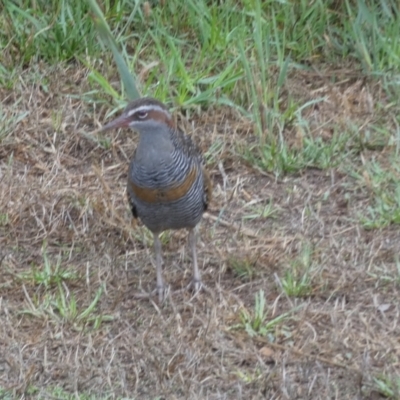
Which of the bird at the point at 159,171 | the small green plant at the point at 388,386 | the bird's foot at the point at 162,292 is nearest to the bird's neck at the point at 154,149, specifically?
the bird at the point at 159,171

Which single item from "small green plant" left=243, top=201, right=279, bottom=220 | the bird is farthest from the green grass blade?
"small green plant" left=243, top=201, right=279, bottom=220

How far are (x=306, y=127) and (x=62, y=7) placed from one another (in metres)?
1.79

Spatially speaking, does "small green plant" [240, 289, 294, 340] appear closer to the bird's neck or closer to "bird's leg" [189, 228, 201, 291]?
"bird's leg" [189, 228, 201, 291]

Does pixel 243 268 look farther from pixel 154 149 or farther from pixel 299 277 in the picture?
pixel 154 149

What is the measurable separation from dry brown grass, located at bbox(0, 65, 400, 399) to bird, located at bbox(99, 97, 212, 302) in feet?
1.50

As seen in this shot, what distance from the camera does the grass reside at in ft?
16.5

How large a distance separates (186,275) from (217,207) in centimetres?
67

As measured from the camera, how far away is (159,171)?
525cm

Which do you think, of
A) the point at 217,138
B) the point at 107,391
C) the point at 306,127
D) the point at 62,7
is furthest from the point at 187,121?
the point at 107,391

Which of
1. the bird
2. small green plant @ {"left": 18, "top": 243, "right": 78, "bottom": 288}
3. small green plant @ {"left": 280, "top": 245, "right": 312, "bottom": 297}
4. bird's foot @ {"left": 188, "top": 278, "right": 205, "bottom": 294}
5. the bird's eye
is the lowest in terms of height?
small green plant @ {"left": 280, "top": 245, "right": 312, "bottom": 297}

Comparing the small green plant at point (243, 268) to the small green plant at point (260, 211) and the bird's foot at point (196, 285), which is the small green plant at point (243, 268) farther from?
the small green plant at point (260, 211)

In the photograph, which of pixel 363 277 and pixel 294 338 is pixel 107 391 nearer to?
pixel 294 338

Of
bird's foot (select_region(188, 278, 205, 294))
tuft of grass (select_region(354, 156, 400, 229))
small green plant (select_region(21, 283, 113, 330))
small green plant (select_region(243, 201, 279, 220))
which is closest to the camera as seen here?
small green plant (select_region(21, 283, 113, 330))

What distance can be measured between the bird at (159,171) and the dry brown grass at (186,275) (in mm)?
457
